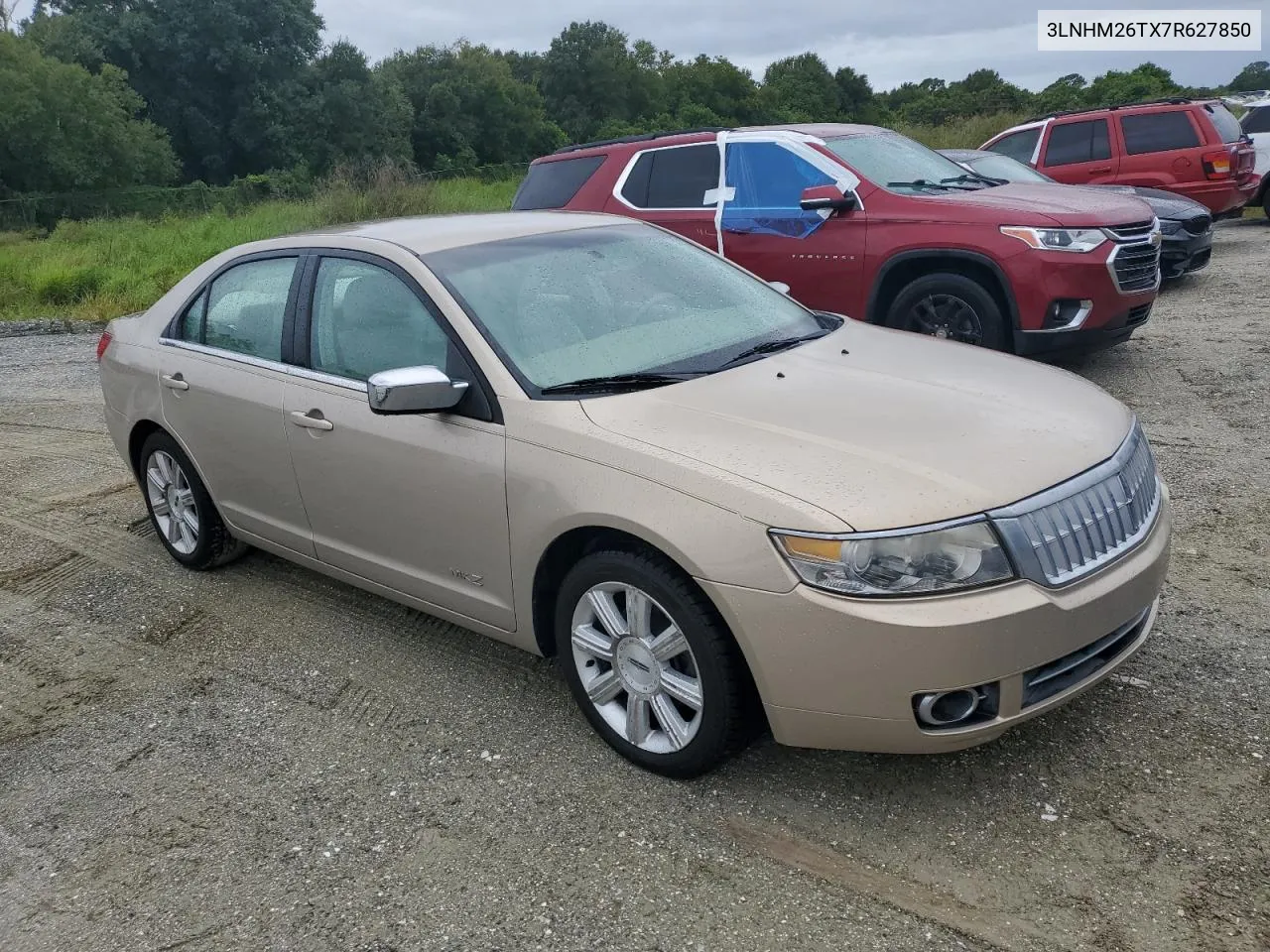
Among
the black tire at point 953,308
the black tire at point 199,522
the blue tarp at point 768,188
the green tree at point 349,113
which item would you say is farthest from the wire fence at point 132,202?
the black tire at point 199,522

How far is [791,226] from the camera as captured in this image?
7.79 metres

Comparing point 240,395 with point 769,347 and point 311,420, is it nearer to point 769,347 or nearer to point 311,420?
point 311,420

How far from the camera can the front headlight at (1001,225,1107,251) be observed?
6906 millimetres

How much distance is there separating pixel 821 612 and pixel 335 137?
48935 mm

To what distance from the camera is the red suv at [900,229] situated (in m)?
6.94

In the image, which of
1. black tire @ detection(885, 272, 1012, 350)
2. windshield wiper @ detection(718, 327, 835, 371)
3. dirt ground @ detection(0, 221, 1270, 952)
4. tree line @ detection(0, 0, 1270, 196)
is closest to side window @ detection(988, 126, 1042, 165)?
black tire @ detection(885, 272, 1012, 350)

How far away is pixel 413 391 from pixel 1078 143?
12.1m

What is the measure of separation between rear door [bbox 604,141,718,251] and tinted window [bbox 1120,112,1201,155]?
7095mm

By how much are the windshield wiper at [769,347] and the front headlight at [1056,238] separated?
3458 millimetres

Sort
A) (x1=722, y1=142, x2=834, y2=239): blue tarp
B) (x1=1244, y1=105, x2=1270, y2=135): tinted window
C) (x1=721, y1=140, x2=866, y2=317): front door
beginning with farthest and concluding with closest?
(x1=1244, y1=105, x2=1270, y2=135): tinted window, (x1=722, y1=142, x2=834, y2=239): blue tarp, (x1=721, y1=140, x2=866, y2=317): front door

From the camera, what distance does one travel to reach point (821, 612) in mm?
2703

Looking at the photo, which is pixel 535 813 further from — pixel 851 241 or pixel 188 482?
pixel 851 241

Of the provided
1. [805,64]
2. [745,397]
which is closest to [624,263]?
[745,397]

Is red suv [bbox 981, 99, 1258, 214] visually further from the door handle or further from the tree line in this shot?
the tree line
